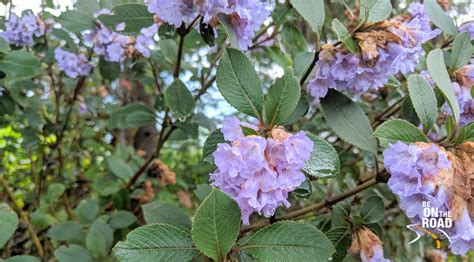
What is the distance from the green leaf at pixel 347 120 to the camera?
93cm

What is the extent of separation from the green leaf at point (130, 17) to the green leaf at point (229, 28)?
31 cm

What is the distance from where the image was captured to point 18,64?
1.29 meters

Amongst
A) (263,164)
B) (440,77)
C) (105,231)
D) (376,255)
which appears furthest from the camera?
(105,231)

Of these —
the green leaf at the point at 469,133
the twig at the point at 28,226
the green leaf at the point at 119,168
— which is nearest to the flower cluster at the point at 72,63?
the green leaf at the point at 119,168

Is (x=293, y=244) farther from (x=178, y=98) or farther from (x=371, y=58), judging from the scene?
(x=178, y=98)

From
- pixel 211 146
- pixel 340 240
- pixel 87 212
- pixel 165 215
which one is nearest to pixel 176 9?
pixel 211 146

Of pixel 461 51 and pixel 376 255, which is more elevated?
pixel 461 51

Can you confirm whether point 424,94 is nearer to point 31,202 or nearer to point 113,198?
point 113,198

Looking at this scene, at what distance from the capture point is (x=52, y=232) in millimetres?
1460

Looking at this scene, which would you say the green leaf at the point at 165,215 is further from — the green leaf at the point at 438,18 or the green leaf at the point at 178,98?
the green leaf at the point at 438,18

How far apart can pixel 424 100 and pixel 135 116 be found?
1.00 meters

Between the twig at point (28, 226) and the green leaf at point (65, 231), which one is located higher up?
the green leaf at point (65, 231)

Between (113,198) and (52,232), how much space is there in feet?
1.02

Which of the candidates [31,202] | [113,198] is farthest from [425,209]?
[31,202]
